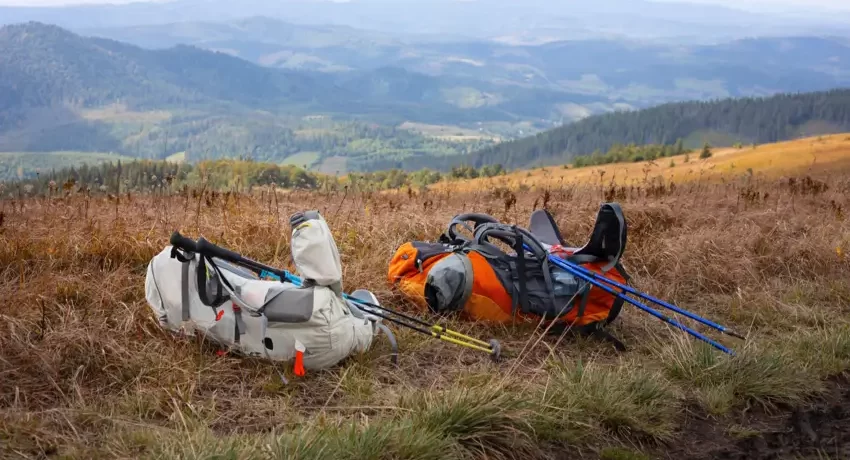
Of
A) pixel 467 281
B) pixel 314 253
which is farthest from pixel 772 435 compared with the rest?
pixel 314 253

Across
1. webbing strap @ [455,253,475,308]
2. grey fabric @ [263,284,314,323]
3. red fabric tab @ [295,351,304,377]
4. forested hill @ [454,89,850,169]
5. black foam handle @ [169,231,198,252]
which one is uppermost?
black foam handle @ [169,231,198,252]

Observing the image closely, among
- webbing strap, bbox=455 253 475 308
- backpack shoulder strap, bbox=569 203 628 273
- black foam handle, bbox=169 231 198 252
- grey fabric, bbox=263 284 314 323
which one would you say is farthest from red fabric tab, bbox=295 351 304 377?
backpack shoulder strap, bbox=569 203 628 273

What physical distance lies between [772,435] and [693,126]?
143 meters

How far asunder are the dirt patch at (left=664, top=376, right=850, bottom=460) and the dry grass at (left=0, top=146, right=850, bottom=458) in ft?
0.31

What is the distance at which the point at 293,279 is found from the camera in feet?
15.8

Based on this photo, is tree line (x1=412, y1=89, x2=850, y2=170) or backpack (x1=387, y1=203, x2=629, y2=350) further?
tree line (x1=412, y1=89, x2=850, y2=170)

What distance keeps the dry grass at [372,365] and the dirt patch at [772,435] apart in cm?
9

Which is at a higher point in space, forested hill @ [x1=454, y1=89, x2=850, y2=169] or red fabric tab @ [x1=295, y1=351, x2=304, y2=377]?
red fabric tab @ [x1=295, y1=351, x2=304, y2=377]

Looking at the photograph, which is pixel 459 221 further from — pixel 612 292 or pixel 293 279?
pixel 293 279

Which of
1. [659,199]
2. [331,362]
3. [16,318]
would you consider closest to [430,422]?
[331,362]

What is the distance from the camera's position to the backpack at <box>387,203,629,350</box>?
5375 mm

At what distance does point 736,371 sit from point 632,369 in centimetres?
68

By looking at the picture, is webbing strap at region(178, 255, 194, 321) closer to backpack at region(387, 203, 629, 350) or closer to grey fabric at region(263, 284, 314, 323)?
grey fabric at region(263, 284, 314, 323)

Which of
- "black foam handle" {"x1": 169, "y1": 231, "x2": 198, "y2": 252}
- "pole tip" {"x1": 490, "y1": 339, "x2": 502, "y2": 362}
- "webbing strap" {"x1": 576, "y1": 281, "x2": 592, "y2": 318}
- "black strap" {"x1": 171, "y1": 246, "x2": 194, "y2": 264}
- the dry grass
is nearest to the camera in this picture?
the dry grass
